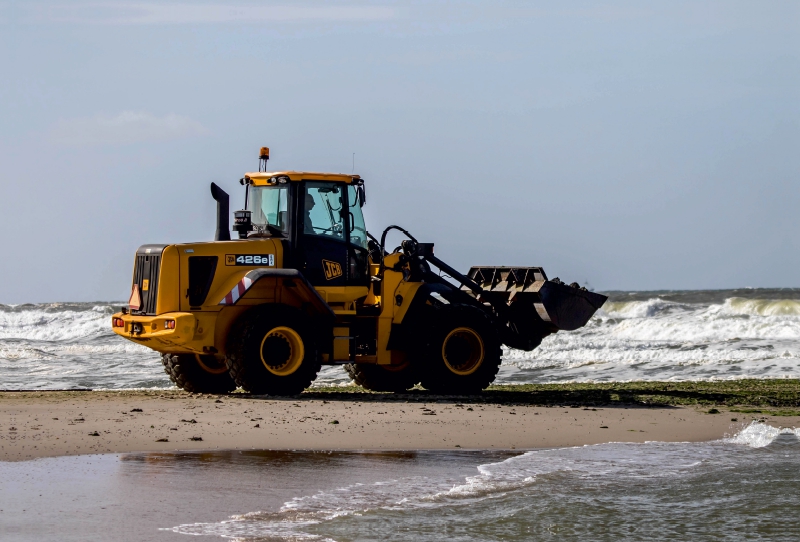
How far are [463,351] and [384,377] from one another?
4.60 feet

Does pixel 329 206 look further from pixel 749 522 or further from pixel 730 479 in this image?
pixel 749 522

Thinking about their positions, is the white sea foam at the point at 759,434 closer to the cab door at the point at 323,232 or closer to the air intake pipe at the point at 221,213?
the cab door at the point at 323,232

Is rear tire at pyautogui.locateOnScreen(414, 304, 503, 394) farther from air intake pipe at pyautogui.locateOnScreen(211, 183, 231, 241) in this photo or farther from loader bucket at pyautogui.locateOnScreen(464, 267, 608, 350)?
air intake pipe at pyautogui.locateOnScreen(211, 183, 231, 241)

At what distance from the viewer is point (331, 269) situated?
48.0ft

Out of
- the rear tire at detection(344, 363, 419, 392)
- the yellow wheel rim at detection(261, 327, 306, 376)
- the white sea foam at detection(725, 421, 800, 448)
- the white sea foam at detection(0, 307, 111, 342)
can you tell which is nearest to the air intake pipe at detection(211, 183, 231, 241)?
the yellow wheel rim at detection(261, 327, 306, 376)

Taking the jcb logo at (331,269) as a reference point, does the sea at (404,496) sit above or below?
below

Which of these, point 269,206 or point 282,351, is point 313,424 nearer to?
point 282,351

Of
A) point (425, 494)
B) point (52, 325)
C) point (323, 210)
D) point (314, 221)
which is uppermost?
point (323, 210)

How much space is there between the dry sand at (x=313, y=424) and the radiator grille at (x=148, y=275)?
1129 millimetres

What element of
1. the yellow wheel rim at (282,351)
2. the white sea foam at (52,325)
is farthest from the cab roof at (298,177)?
the white sea foam at (52,325)

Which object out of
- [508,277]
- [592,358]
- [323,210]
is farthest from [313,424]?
[592,358]

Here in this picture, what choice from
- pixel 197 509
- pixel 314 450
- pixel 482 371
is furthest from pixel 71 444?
pixel 482 371

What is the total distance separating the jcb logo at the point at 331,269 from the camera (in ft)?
47.8

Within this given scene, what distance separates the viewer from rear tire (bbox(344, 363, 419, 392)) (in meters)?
16.1
